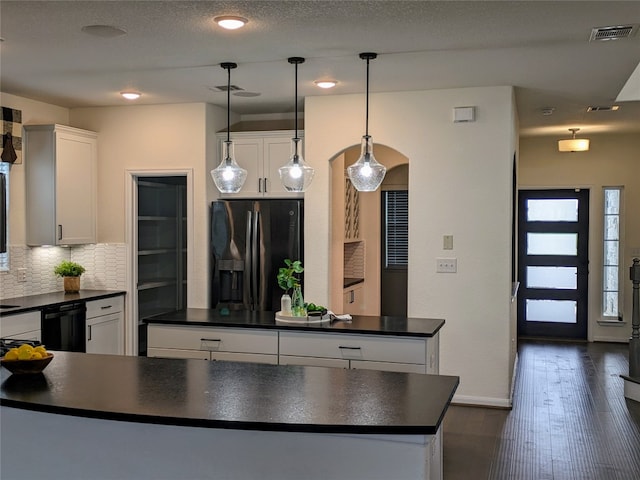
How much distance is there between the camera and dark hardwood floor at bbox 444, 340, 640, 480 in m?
4.20

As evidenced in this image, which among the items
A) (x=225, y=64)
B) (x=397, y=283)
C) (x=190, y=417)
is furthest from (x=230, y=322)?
(x=397, y=283)

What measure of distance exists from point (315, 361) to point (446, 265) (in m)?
1.79

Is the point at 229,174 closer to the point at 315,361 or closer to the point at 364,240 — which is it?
the point at 315,361

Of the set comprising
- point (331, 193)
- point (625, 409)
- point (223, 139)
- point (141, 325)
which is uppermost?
point (223, 139)

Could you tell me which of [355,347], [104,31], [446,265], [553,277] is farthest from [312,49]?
[553,277]

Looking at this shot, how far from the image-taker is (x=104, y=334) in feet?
20.3

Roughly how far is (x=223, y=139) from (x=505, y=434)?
3621 millimetres

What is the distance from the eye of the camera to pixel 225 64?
4727 mm

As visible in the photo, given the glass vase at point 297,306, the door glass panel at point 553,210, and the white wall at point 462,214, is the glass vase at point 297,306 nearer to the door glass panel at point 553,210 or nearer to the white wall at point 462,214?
the white wall at point 462,214

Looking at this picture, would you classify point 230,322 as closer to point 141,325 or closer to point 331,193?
point 331,193

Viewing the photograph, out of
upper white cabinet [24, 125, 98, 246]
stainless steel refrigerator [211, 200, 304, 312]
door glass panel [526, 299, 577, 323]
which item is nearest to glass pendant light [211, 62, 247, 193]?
stainless steel refrigerator [211, 200, 304, 312]

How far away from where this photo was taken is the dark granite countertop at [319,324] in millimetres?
4258

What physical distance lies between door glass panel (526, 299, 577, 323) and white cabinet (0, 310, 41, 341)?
259 inches

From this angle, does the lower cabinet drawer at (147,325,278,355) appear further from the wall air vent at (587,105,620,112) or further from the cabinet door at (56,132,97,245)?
the wall air vent at (587,105,620,112)
